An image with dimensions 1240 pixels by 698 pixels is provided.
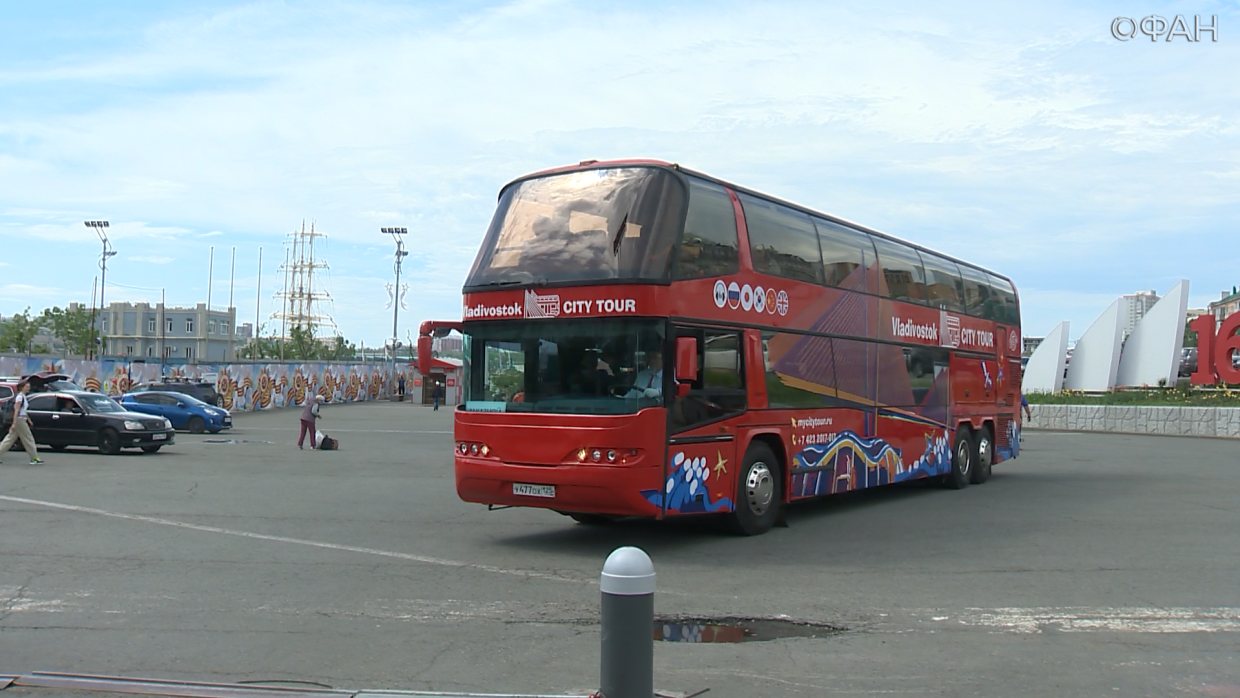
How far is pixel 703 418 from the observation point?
11.4 metres

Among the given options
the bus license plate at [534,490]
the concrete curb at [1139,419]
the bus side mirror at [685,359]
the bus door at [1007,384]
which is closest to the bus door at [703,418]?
the bus side mirror at [685,359]

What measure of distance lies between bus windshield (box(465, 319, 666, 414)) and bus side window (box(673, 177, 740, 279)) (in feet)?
2.69

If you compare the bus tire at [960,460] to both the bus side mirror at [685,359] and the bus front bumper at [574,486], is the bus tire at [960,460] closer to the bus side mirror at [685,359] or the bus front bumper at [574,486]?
the bus side mirror at [685,359]

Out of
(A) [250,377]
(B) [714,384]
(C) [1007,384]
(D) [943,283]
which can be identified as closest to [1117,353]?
(C) [1007,384]

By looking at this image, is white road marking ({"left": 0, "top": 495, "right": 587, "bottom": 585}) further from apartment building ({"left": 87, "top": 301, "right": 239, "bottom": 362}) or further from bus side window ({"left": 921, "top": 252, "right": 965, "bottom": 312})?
apartment building ({"left": 87, "top": 301, "right": 239, "bottom": 362})

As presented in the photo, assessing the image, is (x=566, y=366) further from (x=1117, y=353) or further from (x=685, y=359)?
(x=1117, y=353)

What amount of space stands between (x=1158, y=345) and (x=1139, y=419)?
9.12 m

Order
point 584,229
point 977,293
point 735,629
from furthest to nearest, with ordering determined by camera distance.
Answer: point 977,293 → point 584,229 → point 735,629

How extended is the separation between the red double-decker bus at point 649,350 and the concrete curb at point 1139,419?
2910 cm

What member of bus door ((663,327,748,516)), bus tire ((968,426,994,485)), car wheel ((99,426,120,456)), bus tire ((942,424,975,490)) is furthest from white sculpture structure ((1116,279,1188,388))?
car wheel ((99,426,120,456))

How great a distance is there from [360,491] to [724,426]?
7.77m

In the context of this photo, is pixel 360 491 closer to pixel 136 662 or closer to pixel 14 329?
pixel 136 662

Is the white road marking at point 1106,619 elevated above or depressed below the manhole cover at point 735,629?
above

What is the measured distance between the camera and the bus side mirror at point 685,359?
1066cm
